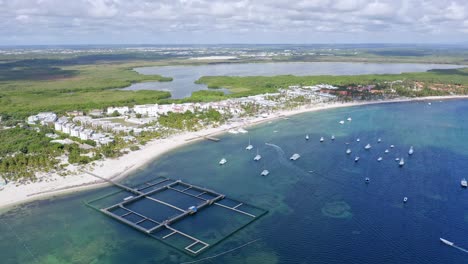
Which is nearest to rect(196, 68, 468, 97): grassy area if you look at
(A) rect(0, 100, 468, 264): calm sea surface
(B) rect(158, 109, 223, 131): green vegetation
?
(B) rect(158, 109, 223, 131): green vegetation

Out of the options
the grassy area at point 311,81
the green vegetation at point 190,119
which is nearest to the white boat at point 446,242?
the green vegetation at point 190,119

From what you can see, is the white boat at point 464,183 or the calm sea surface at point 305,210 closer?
the calm sea surface at point 305,210

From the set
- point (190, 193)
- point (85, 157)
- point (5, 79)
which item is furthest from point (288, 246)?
point (5, 79)

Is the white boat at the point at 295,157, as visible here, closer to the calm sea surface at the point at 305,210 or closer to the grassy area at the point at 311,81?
the calm sea surface at the point at 305,210

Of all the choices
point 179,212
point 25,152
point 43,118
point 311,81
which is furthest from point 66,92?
point 179,212

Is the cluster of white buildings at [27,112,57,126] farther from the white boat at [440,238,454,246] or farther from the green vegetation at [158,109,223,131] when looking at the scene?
the white boat at [440,238,454,246]

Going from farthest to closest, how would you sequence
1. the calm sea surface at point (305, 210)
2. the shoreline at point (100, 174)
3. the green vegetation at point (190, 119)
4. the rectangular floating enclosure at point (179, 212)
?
the green vegetation at point (190, 119)
the shoreline at point (100, 174)
the rectangular floating enclosure at point (179, 212)
the calm sea surface at point (305, 210)
